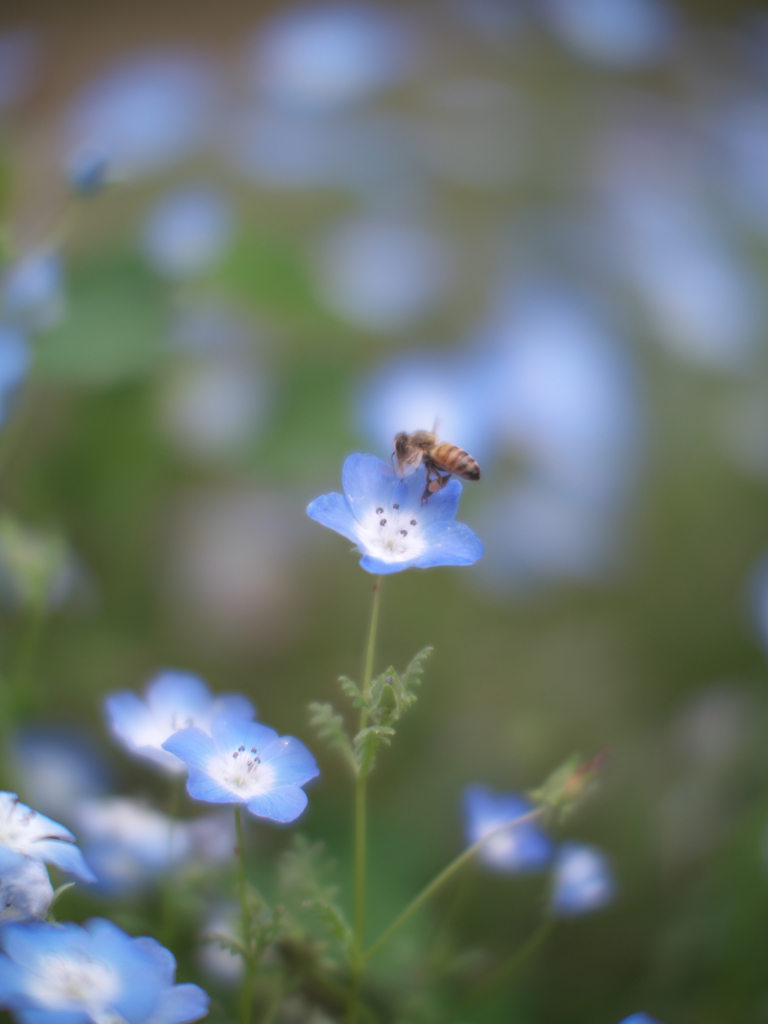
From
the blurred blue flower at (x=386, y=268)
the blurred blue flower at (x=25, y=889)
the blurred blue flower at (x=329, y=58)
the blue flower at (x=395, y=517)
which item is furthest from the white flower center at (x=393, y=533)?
the blurred blue flower at (x=329, y=58)

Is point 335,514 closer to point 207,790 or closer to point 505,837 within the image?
point 207,790

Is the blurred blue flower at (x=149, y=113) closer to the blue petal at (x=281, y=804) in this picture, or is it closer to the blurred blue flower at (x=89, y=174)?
the blurred blue flower at (x=89, y=174)

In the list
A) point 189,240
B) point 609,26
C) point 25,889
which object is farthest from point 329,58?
point 25,889

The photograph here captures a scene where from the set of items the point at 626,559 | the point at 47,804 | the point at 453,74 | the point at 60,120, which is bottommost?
the point at 47,804

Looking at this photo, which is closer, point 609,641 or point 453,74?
point 609,641

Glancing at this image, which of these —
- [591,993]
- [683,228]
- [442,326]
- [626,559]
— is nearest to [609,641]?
[626,559]

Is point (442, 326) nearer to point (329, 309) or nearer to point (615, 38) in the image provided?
point (329, 309)
